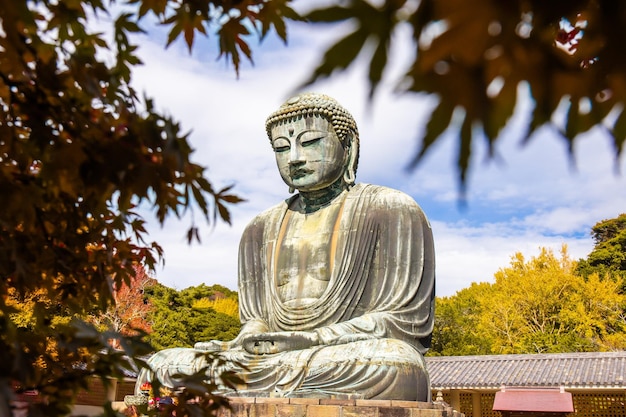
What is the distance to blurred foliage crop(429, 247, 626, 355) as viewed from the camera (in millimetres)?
27250

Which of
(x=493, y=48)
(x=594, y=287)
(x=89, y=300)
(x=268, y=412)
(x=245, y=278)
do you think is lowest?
(x=268, y=412)

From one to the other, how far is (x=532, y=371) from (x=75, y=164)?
20.6 meters

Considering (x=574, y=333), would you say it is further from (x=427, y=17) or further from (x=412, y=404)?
(x=427, y=17)

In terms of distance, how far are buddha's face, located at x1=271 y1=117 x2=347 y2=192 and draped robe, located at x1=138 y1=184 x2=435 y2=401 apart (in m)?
0.42

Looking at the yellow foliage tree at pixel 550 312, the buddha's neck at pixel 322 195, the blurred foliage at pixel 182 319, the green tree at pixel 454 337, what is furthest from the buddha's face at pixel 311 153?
the yellow foliage tree at pixel 550 312

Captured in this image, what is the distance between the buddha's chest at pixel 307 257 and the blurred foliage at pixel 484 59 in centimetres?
657

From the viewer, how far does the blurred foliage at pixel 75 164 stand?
185 centimetres

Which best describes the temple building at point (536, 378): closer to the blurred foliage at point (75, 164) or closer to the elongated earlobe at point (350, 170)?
the elongated earlobe at point (350, 170)

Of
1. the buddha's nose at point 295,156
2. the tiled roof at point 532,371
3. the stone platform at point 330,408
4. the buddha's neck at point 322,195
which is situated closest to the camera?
the stone platform at point 330,408

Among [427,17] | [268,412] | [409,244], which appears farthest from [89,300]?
[409,244]

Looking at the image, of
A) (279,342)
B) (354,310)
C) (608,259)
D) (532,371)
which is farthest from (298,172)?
(608,259)

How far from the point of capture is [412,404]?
6.04 metres

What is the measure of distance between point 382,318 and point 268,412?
1.62m

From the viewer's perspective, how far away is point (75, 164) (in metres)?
1.86
